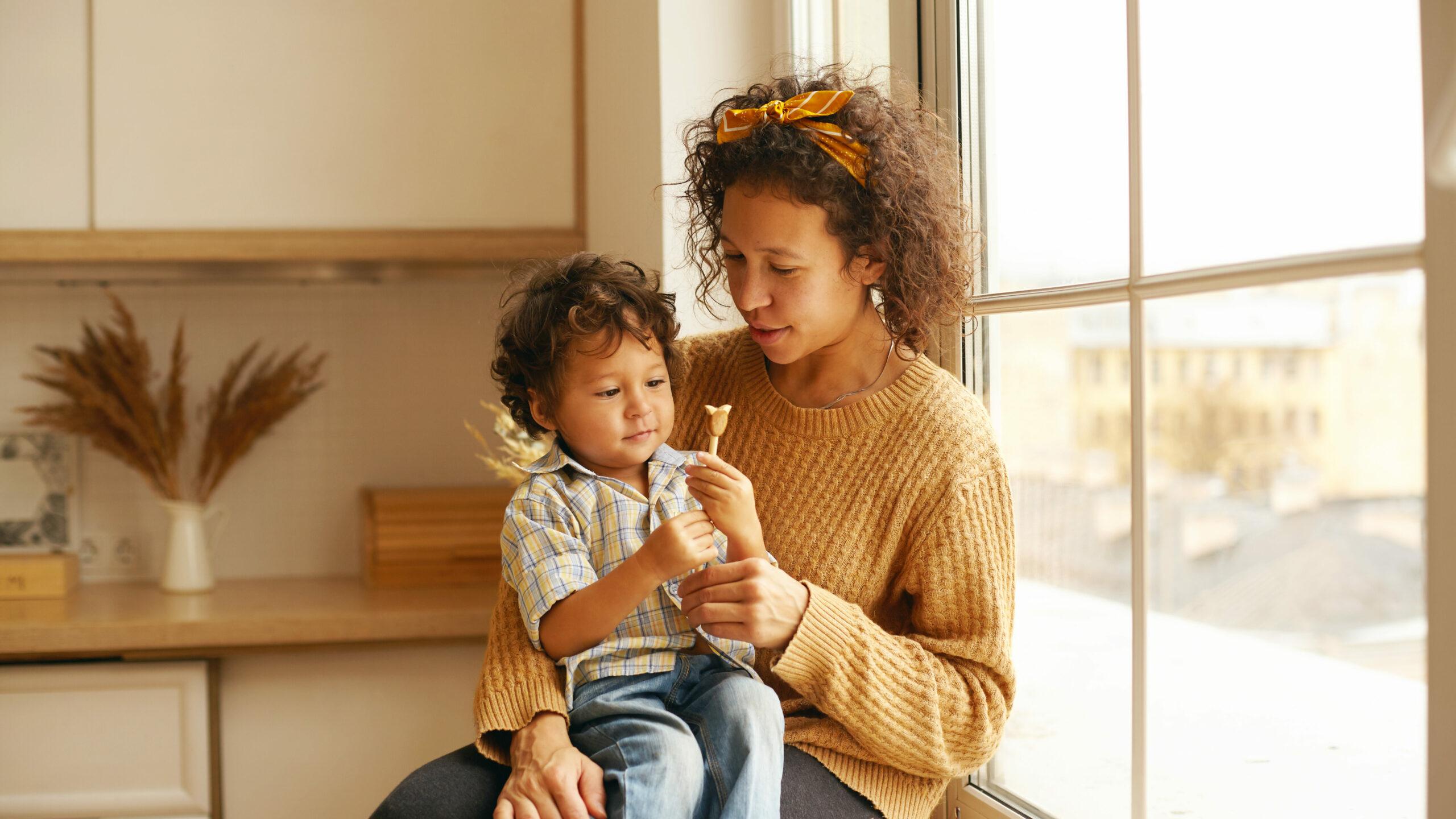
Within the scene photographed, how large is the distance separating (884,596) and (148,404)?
5.62ft

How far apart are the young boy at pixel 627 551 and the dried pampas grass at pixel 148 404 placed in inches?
53.7

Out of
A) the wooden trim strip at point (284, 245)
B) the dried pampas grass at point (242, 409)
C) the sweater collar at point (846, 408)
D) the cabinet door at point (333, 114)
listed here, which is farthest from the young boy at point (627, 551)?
the dried pampas grass at point (242, 409)

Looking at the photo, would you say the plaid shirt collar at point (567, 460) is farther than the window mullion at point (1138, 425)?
Yes

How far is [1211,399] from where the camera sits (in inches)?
36.5

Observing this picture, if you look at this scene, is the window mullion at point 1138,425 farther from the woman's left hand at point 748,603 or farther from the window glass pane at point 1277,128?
the woman's left hand at point 748,603

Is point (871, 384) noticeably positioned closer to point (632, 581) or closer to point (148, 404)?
point (632, 581)

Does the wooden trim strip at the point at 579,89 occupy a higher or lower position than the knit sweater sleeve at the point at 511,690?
higher

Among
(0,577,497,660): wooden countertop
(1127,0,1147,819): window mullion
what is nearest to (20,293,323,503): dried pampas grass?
Result: (0,577,497,660): wooden countertop

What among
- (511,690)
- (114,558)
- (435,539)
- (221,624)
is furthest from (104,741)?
(511,690)

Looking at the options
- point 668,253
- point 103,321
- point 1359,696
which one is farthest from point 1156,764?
point 103,321

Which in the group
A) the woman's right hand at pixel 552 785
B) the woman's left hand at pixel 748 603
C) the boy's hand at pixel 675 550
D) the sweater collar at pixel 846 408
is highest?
the sweater collar at pixel 846 408

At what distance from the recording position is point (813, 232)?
44.6 inches

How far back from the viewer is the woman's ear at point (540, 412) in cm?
116

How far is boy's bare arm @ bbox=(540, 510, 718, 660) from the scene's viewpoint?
975 millimetres
